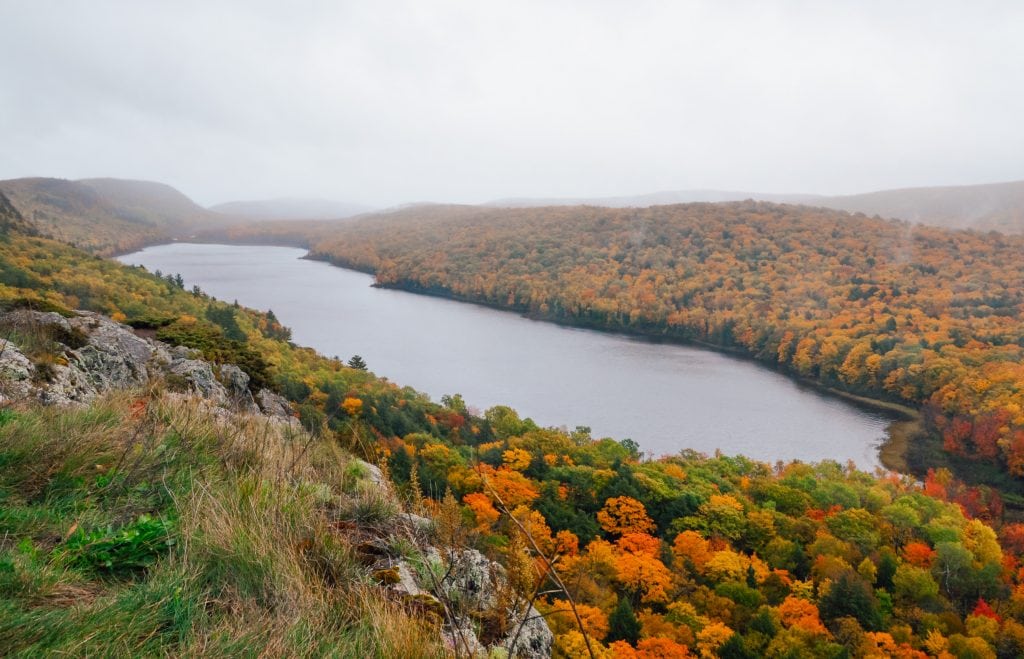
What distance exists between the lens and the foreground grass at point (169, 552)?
1635 millimetres

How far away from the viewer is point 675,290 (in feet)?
248

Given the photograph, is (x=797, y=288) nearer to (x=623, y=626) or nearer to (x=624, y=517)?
(x=624, y=517)

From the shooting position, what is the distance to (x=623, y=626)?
15.4 metres

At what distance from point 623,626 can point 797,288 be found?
68.0 meters

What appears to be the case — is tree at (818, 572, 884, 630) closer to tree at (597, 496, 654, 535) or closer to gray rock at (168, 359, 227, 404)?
tree at (597, 496, 654, 535)

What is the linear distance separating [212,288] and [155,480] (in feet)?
276

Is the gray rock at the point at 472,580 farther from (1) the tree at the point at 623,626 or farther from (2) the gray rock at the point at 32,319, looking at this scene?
(1) the tree at the point at 623,626

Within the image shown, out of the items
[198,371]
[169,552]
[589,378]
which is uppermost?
[169,552]

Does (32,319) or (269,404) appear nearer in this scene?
(32,319)

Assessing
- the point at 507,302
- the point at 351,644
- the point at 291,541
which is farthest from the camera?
the point at 507,302

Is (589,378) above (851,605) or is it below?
below

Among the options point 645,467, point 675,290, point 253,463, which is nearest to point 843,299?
point 675,290

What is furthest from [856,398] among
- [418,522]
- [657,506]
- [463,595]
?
[463,595]

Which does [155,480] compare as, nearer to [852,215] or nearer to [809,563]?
[809,563]
